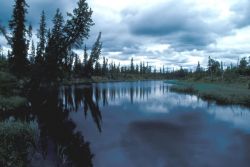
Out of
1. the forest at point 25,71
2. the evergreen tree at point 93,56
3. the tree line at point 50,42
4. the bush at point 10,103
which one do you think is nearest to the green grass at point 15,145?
the forest at point 25,71

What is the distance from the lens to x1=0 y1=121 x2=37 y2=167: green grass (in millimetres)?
8938

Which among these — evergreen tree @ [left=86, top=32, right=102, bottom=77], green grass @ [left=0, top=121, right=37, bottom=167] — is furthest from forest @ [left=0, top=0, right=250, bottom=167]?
evergreen tree @ [left=86, top=32, right=102, bottom=77]

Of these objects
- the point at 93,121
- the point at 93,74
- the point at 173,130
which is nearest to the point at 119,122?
the point at 93,121

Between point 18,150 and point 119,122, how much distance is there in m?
14.3

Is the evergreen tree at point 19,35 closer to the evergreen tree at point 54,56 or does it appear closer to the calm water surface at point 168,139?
the evergreen tree at point 54,56

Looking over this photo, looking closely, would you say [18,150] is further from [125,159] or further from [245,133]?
[245,133]

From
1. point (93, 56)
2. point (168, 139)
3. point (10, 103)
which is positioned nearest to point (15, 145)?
point (168, 139)

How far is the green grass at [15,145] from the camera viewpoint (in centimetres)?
894

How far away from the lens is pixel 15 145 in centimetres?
1011

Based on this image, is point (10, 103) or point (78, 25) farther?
point (78, 25)

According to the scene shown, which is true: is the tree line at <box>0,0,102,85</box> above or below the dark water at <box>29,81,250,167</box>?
above

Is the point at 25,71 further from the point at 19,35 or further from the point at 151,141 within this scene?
the point at 151,141

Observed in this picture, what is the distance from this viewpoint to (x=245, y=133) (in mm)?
19328

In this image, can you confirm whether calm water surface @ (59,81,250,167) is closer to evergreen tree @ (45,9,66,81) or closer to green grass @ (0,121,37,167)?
green grass @ (0,121,37,167)
